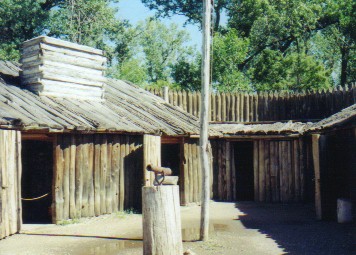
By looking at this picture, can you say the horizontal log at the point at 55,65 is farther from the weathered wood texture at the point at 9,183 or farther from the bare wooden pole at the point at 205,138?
the bare wooden pole at the point at 205,138

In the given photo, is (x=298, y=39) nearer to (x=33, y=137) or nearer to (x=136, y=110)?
(x=136, y=110)

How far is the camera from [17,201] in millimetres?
10727

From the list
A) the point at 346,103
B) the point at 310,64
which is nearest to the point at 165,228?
the point at 346,103

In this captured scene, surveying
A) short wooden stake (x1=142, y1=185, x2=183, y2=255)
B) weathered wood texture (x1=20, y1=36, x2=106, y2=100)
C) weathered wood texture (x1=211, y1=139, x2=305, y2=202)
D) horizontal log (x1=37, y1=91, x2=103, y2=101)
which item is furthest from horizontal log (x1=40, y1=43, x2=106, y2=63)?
short wooden stake (x1=142, y1=185, x2=183, y2=255)

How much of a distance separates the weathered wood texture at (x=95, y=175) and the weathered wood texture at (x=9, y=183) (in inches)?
49.1

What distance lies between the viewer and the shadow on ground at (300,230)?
9.19m

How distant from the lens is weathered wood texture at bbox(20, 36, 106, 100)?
1399 cm

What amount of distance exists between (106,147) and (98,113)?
1.24m

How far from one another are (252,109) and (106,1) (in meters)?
17.3

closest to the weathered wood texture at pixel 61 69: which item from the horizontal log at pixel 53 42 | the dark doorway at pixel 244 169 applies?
the horizontal log at pixel 53 42

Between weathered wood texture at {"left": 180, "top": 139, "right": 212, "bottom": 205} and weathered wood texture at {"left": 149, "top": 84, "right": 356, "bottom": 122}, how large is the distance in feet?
10.5

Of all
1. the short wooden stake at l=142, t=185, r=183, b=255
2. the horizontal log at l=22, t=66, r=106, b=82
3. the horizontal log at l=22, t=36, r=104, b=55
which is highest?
the horizontal log at l=22, t=36, r=104, b=55

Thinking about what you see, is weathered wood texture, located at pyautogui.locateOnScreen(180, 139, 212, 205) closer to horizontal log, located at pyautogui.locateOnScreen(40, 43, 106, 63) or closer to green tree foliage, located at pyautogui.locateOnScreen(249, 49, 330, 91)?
horizontal log, located at pyautogui.locateOnScreen(40, 43, 106, 63)

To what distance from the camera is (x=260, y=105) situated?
1922cm
